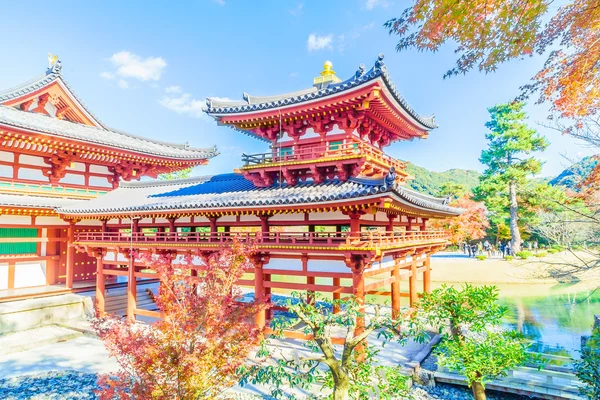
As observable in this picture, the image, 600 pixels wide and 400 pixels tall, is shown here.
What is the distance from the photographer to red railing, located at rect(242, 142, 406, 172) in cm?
1199

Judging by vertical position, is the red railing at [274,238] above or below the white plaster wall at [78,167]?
below

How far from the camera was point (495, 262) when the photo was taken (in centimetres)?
3186

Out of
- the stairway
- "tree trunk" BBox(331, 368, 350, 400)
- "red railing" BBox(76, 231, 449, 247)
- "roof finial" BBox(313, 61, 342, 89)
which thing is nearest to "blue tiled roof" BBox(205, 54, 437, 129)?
"roof finial" BBox(313, 61, 342, 89)

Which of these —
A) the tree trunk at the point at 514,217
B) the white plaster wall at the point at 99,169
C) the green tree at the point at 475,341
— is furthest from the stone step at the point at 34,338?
the tree trunk at the point at 514,217

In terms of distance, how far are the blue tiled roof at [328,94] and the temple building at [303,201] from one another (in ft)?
0.14

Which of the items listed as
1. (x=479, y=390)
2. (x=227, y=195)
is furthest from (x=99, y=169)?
(x=479, y=390)

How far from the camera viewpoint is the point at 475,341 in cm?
890

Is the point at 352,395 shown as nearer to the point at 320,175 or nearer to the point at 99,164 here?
the point at 320,175

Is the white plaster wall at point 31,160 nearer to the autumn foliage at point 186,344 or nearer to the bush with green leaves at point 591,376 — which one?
the autumn foliage at point 186,344

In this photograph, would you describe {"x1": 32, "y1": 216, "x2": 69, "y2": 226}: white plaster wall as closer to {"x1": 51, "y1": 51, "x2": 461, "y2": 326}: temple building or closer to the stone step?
{"x1": 51, "y1": 51, "x2": 461, "y2": 326}: temple building

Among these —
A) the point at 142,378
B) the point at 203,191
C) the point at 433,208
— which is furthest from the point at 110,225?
the point at 433,208

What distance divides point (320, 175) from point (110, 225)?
11418 mm

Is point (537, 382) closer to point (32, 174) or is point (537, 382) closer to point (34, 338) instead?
point (34, 338)

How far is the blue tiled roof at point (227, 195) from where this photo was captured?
399 inches
